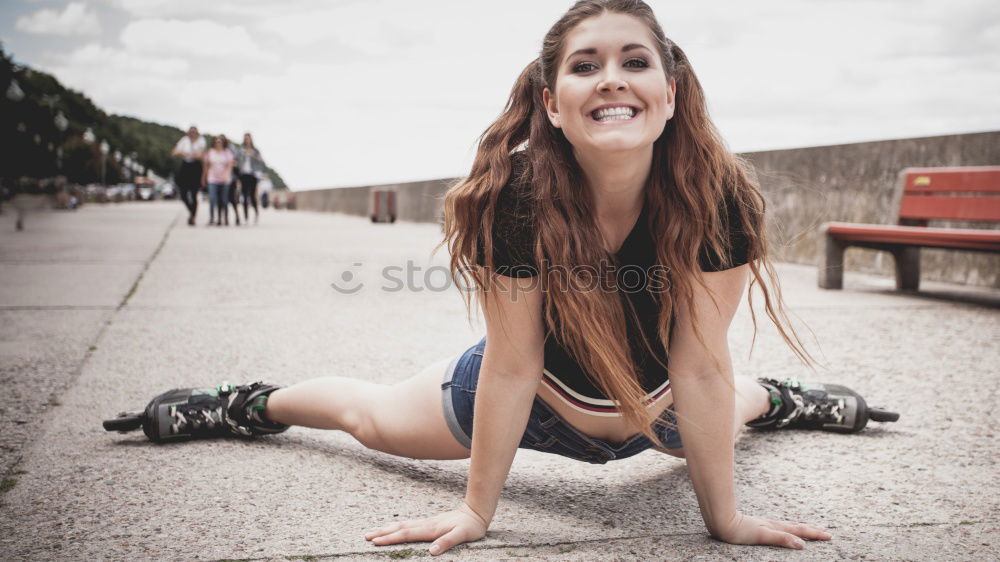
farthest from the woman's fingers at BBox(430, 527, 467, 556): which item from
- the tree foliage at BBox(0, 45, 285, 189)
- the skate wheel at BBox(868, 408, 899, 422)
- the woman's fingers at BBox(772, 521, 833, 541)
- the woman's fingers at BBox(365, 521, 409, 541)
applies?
the tree foliage at BBox(0, 45, 285, 189)

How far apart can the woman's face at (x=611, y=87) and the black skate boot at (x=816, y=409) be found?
1355 millimetres

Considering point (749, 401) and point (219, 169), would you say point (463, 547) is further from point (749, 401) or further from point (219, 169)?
point (219, 169)

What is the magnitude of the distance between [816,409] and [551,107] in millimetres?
1590

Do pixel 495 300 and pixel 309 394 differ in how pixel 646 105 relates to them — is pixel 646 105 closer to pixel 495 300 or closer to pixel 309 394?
pixel 495 300

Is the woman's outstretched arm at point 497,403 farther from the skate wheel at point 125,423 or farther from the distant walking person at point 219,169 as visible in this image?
the distant walking person at point 219,169

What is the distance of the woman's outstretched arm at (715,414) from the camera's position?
6.19 feet

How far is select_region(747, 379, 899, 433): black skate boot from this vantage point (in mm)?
2779

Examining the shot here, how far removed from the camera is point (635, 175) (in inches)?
75.1

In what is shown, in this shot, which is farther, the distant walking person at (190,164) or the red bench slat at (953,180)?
the distant walking person at (190,164)

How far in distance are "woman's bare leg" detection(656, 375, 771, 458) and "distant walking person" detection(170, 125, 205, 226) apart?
1252cm

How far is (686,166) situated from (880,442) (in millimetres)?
1433

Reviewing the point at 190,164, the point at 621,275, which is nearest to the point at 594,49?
the point at 621,275

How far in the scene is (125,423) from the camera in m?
2.60

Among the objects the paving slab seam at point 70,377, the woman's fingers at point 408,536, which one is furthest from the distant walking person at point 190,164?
the woman's fingers at point 408,536
